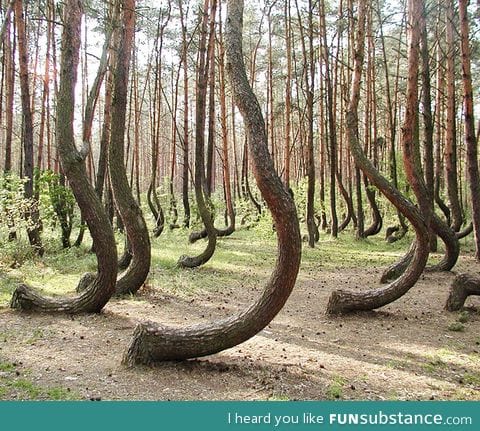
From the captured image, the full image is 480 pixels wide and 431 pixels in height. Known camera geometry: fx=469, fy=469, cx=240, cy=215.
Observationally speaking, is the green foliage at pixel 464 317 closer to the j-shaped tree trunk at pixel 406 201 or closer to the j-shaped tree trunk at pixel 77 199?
the j-shaped tree trunk at pixel 406 201

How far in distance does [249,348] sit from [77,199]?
3444mm

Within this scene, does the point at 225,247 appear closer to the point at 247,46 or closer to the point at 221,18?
the point at 221,18

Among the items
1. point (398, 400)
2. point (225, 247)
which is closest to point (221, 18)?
point (225, 247)

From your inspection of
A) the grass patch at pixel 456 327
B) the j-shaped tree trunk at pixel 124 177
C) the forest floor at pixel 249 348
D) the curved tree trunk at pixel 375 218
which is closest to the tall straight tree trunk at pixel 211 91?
the j-shaped tree trunk at pixel 124 177

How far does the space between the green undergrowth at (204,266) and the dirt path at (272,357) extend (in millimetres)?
1825

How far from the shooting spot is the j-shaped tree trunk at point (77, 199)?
22.7ft

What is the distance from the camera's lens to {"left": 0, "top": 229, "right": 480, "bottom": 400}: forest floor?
4.55 metres

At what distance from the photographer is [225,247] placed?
16312 mm

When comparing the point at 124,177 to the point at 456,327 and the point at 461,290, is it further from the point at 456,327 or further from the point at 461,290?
the point at 461,290

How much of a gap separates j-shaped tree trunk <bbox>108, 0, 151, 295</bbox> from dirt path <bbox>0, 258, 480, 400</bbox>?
1.56 ft

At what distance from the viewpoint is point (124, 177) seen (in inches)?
332

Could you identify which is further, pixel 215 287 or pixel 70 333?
pixel 215 287

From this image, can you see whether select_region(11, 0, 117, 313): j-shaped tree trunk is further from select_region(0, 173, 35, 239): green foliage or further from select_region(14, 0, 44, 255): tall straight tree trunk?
select_region(14, 0, 44, 255): tall straight tree trunk

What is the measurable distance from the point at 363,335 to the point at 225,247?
988 cm
